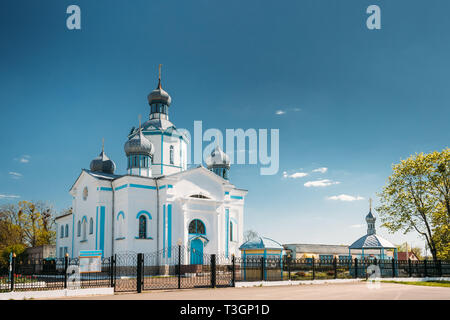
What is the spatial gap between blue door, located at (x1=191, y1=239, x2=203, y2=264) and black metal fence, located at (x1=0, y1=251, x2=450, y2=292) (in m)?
0.06

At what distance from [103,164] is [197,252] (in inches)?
420

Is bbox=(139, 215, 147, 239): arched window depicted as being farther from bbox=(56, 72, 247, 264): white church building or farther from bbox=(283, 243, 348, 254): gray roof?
bbox=(283, 243, 348, 254): gray roof

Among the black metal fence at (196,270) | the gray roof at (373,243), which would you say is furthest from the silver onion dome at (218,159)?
the gray roof at (373,243)

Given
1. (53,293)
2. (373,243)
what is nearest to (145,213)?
(53,293)

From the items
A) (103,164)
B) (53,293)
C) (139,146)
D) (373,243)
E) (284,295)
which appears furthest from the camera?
(103,164)

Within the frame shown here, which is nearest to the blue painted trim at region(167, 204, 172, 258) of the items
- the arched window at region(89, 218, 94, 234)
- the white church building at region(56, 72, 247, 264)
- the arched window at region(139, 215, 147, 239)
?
the white church building at region(56, 72, 247, 264)

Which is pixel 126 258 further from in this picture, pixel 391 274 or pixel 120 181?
pixel 391 274

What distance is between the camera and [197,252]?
88.8 feet

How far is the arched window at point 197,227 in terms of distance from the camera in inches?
1074

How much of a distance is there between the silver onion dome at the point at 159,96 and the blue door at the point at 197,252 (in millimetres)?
11884

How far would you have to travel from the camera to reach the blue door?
88.4ft

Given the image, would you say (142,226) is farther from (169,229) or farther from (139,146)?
(139,146)
